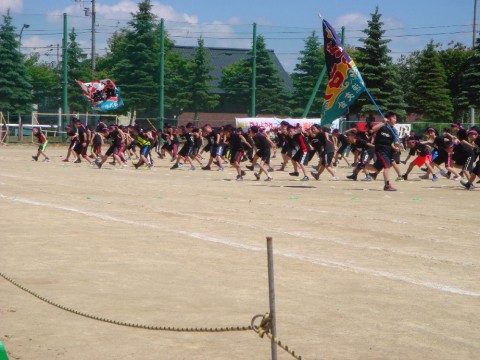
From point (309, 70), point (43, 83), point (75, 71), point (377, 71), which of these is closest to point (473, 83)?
point (377, 71)

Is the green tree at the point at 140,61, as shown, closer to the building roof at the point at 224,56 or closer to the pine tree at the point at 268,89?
the pine tree at the point at 268,89

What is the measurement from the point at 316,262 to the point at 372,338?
348 centimetres

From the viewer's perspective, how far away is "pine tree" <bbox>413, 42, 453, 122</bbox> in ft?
232

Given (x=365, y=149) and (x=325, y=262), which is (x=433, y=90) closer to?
(x=365, y=149)

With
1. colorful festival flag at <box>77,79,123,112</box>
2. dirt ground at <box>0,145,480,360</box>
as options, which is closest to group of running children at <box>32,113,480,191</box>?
dirt ground at <box>0,145,480,360</box>

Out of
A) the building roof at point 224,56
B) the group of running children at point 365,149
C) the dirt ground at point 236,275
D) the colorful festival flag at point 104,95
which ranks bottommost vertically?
the dirt ground at point 236,275

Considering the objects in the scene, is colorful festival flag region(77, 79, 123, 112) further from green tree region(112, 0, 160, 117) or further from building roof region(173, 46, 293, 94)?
building roof region(173, 46, 293, 94)

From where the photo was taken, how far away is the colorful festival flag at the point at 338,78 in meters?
27.5

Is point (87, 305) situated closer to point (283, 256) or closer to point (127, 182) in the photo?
point (283, 256)

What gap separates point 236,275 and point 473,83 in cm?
5667

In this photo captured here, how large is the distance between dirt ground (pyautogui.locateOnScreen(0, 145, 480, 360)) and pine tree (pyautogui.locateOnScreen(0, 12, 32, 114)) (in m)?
56.0

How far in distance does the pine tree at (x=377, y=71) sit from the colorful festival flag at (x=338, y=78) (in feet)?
112

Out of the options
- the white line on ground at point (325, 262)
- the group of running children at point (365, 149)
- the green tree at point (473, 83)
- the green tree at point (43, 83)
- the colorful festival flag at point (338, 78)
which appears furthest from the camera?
the green tree at point (43, 83)

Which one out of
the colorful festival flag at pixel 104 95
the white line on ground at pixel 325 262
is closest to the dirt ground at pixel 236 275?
Result: the white line on ground at pixel 325 262
